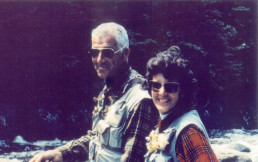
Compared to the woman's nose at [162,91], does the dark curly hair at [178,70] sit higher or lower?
higher

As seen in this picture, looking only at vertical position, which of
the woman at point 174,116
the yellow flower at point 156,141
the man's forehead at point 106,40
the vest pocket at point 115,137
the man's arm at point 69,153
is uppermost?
the man's forehead at point 106,40

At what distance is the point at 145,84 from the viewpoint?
166 cm

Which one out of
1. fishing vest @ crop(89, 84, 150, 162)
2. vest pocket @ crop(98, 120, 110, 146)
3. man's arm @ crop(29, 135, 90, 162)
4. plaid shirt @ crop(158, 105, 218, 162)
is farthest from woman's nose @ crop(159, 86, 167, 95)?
man's arm @ crop(29, 135, 90, 162)

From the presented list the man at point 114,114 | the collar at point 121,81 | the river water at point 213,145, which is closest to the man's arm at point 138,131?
the man at point 114,114

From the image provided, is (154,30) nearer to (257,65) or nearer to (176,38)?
(176,38)

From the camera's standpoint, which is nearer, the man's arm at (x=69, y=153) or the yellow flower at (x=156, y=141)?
the yellow flower at (x=156, y=141)

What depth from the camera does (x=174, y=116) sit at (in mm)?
1438

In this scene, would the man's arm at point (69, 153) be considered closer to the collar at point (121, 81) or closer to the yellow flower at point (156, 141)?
the collar at point (121, 81)

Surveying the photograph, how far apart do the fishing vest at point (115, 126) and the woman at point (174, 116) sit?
108mm

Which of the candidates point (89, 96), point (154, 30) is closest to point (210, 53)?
point (154, 30)

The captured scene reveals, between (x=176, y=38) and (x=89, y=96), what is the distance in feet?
11.6

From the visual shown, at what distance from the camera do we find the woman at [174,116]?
4.10 ft

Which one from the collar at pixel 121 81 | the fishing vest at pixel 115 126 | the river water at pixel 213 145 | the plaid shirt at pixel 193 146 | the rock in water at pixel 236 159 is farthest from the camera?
the river water at pixel 213 145

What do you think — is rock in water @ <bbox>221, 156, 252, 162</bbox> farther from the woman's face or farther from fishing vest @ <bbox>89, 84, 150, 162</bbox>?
the woman's face
